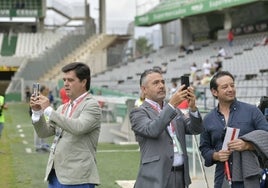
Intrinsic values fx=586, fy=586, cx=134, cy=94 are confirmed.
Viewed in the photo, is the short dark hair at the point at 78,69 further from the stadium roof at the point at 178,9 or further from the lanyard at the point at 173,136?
the stadium roof at the point at 178,9

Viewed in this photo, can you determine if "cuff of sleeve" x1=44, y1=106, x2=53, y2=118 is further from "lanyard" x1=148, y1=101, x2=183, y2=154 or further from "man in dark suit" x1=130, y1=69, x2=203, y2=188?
"lanyard" x1=148, y1=101, x2=183, y2=154

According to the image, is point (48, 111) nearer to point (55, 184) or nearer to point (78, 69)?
point (78, 69)

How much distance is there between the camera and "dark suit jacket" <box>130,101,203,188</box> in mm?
4418

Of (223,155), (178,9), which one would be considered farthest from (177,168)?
(178,9)

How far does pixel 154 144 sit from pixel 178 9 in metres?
36.2

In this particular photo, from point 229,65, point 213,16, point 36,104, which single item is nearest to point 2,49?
point 213,16

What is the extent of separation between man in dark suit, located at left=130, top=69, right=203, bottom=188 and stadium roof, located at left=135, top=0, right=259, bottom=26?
2886cm

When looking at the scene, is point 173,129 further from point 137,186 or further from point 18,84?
point 18,84

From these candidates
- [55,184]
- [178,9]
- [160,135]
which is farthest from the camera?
[178,9]

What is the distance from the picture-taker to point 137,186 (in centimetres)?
464

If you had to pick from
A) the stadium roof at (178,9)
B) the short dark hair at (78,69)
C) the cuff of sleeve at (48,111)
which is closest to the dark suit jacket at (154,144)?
the short dark hair at (78,69)

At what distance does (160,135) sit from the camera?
4.51m

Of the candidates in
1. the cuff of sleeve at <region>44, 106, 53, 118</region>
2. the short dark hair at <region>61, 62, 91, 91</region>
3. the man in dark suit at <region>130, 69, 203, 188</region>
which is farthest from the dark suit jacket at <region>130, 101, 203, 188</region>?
the cuff of sleeve at <region>44, 106, 53, 118</region>

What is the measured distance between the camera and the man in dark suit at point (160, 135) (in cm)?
443
